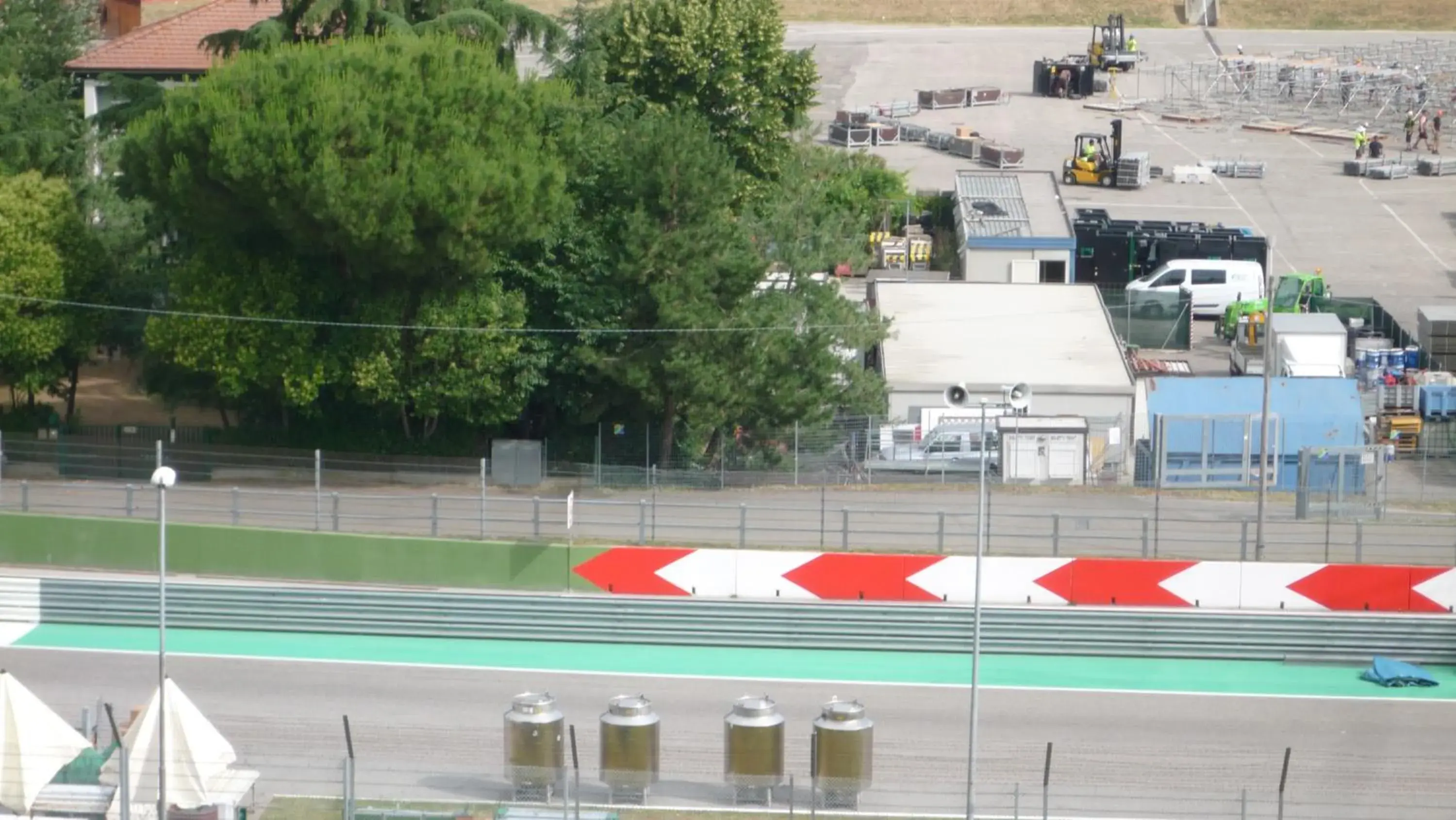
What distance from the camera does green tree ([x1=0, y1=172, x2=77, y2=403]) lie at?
119 feet

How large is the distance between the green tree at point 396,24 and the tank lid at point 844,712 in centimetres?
2072

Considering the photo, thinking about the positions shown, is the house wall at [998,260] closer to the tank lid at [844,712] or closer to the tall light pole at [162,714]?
the tank lid at [844,712]

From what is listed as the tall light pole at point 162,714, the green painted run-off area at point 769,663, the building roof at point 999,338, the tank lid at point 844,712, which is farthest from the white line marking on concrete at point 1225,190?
the tall light pole at point 162,714

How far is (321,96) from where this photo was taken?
33.5 m

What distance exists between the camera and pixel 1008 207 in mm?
51938

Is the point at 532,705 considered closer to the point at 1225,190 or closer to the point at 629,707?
the point at 629,707

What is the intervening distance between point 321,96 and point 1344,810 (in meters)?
20.6

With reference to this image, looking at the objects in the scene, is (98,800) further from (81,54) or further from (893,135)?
(893,135)

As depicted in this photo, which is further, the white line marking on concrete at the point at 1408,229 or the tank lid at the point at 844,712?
the white line marking on concrete at the point at 1408,229

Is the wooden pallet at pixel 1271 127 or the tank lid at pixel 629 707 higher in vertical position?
the wooden pallet at pixel 1271 127

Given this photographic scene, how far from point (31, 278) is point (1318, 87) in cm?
5537

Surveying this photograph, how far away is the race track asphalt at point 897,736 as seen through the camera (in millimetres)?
22062

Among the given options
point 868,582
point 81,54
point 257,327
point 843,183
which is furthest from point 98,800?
point 81,54

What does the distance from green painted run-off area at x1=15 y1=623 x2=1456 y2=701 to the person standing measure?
148 ft
